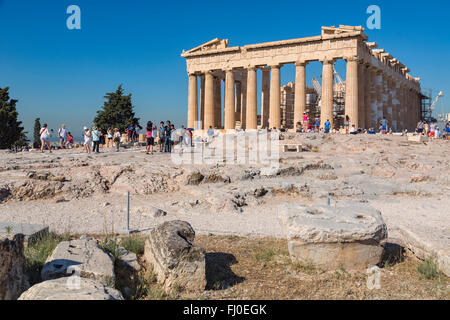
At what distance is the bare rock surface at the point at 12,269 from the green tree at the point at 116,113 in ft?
160

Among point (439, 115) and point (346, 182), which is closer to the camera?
point (346, 182)

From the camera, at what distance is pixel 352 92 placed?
103 feet

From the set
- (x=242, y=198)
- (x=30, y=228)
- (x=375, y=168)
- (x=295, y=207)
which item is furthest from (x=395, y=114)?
(x=30, y=228)

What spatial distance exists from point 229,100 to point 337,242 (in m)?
31.6

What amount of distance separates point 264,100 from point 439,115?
130 ft

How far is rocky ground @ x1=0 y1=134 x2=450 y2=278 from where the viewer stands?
10.1m

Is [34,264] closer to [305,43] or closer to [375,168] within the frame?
[375,168]

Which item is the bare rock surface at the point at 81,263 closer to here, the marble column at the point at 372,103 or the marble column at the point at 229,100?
the marble column at the point at 229,100

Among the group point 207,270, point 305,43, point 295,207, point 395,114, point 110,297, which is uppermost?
point 305,43

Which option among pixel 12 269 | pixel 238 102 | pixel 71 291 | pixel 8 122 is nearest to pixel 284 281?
pixel 71 291

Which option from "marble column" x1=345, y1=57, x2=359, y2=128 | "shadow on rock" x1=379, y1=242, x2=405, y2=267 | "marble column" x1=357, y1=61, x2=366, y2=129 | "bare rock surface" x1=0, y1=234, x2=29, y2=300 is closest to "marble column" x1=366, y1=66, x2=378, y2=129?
"marble column" x1=357, y1=61, x2=366, y2=129

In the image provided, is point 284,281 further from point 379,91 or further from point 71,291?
point 379,91

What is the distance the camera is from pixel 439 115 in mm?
64500

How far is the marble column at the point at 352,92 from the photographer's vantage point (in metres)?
31.1
